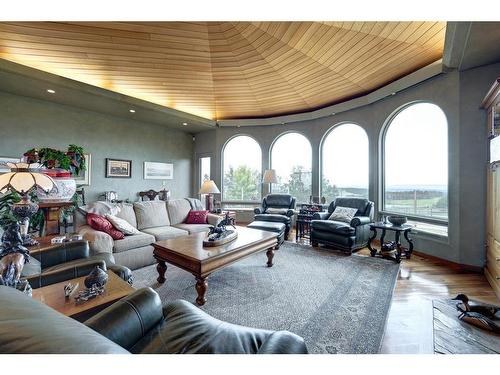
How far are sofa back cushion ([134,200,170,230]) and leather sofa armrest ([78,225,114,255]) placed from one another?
0.82 metres

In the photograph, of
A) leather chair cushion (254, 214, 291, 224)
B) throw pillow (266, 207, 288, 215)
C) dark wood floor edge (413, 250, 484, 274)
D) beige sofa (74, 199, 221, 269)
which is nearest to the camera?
beige sofa (74, 199, 221, 269)

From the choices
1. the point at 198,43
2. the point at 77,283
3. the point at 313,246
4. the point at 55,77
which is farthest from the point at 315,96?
the point at 77,283

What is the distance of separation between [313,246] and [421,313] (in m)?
2.10

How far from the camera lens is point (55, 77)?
359 centimetres

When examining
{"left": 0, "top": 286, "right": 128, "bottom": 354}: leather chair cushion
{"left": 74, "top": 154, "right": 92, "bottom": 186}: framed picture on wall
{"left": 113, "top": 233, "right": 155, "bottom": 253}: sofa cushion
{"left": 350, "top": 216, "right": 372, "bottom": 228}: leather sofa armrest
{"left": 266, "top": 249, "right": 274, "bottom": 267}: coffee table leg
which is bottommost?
{"left": 266, "top": 249, "right": 274, "bottom": 267}: coffee table leg

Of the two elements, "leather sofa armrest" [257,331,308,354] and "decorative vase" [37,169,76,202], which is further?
"decorative vase" [37,169,76,202]

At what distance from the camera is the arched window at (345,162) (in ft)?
16.3

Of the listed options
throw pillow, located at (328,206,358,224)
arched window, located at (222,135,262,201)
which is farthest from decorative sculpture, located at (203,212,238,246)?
arched window, located at (222,135,262,201)

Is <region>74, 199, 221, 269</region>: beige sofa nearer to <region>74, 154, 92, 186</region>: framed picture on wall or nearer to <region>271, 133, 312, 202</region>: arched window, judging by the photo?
<region>74, 154, 92, 186</region>: framed picture on wall

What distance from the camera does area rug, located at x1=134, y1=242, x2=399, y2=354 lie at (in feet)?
5.68

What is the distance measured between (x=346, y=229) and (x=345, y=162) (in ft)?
7.36

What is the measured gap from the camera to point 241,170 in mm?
6688

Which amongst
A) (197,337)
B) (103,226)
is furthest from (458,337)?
(103,226)

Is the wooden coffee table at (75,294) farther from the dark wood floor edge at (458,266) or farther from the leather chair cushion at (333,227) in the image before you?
the dark wood floor edge at (458,266)
